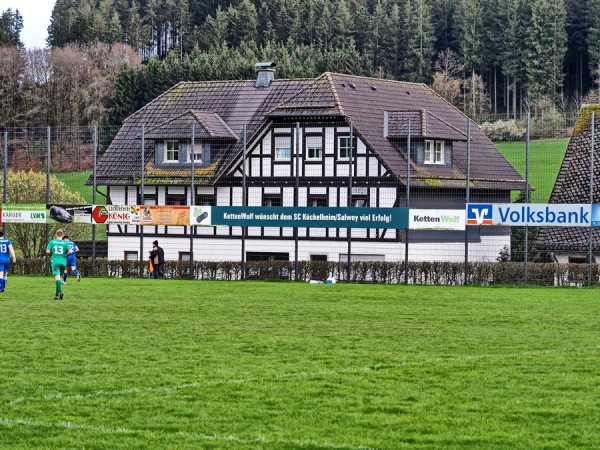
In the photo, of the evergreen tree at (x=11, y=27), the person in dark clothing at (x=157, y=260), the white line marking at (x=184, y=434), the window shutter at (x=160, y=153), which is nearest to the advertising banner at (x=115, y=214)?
the person in dark clothing at (x=157, y=260)

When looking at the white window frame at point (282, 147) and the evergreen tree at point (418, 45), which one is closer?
the white window frame at point (282, 147)

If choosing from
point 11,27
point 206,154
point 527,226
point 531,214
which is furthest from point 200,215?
point 11,27

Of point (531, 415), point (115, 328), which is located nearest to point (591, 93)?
point (115, 328)

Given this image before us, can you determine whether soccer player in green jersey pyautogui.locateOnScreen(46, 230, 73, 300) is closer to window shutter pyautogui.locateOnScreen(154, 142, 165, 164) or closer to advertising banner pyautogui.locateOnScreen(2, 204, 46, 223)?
advertising banner pyautogui.locateOnScreen(2, 204, 46, 223)

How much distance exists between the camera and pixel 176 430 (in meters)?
11.4

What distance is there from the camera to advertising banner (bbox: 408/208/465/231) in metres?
Result: 36.8

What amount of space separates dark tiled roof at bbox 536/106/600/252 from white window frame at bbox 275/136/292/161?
11321mm

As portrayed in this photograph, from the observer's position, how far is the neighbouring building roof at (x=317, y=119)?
50594 mm

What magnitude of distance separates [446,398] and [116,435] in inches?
148

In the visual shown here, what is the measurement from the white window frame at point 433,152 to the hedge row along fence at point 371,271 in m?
12.5

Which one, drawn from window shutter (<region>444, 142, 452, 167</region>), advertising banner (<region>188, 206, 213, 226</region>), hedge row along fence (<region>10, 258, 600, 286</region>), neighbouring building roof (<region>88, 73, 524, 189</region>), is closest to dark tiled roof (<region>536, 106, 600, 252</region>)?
neighbouring building roof (<region>88, 73, 524, 189</region>)

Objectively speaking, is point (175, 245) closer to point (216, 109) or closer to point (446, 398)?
point (216, 109)

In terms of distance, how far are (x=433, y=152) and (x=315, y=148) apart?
4.98 metres

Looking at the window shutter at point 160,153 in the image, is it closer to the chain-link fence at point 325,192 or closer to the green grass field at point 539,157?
the chain-link fence at point 325,192
